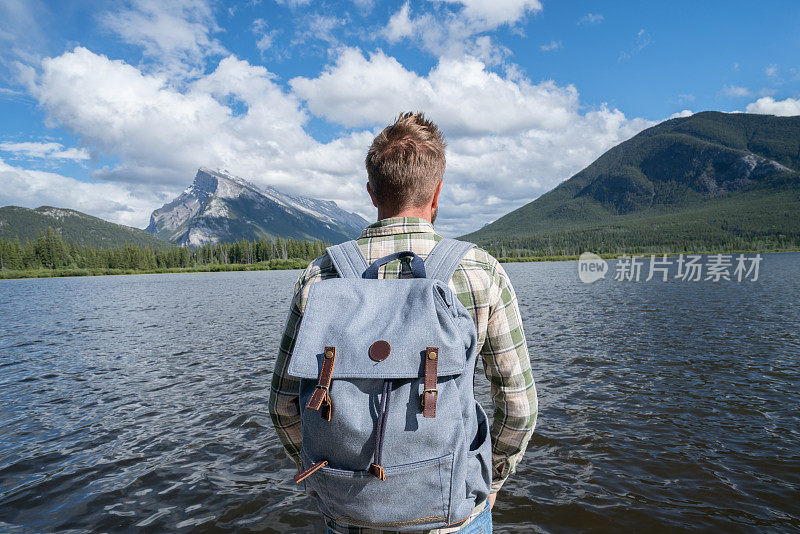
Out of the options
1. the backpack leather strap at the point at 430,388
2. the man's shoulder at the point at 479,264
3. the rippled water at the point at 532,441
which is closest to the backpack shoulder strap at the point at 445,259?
the man's shoulder at the point at 479,264

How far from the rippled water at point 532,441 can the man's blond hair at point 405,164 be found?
6.12 metres

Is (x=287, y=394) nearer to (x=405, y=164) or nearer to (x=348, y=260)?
(x=348, y=260)

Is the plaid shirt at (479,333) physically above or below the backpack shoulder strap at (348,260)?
below

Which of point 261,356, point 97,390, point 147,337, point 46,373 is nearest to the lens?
point 97,390

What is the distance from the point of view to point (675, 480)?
7.57 m

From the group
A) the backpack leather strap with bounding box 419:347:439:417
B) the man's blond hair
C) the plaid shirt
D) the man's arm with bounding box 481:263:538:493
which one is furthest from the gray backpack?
the man's blond hair

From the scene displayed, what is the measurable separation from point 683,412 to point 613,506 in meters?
5.45

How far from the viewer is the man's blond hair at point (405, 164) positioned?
8.35 feet

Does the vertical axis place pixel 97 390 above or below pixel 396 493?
below

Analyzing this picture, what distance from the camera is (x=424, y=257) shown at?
2516mm

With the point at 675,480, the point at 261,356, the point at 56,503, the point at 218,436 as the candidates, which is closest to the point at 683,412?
the point at 675,480

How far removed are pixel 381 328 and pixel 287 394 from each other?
1.18 metres

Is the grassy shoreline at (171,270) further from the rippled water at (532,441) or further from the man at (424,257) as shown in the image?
the man at (424,257)

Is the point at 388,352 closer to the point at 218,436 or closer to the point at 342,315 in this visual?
the point at 342,315
